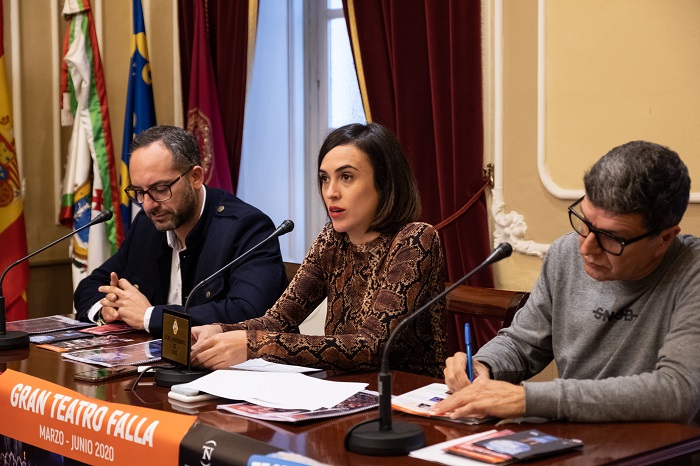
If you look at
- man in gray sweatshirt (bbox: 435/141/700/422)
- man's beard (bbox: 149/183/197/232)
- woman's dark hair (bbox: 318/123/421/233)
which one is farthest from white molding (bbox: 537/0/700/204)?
man's beard (bbox: 149/183/197/232)

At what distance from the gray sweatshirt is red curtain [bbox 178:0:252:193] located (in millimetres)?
2474

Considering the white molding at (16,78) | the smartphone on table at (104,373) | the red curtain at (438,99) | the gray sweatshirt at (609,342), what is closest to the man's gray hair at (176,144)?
the red curtain at (438,99)

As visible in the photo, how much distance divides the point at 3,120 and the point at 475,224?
8.11ft

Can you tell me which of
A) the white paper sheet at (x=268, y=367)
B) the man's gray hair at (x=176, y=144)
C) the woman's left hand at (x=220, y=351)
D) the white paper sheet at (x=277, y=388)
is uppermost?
the man's gray hair at (x=176, y=144)

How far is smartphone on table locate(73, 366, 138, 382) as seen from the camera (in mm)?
2217

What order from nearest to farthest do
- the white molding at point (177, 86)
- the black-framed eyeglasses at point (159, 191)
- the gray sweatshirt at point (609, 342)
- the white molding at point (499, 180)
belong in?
the gray sweatshirt at point (609, 342) → the black-framed eyeglasses at point (159, 191) → the white molding at point (499, 180) → the white molding at point (177, 86)

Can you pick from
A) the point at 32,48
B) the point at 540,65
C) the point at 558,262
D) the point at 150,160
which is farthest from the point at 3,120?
the point at 558,262

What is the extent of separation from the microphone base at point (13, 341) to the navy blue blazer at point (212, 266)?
14.4 inches

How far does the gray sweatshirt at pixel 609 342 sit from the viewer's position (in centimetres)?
178

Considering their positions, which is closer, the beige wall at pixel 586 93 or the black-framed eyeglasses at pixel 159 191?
the beige wall at pixel 586 93

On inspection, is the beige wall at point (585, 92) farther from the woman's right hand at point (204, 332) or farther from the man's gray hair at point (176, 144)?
the woman's right hand at point (204, 332)

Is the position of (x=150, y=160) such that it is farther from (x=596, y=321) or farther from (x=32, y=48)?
(x=32, y=48)

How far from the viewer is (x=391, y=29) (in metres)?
3.70

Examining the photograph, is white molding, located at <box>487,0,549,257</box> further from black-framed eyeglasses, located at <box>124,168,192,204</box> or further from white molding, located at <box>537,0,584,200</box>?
black-framed eyeglasses, located at <box>124,168,192,204</box>
